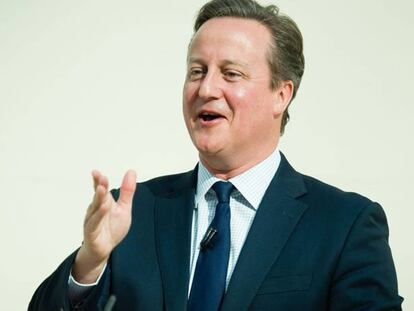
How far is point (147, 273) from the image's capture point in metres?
1.52

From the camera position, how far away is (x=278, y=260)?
148cm

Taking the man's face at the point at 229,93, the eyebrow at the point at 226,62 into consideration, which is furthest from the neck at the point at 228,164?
the eyebrow at the point at 226,62

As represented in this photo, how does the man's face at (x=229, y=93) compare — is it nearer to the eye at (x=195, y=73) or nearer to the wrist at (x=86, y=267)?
the eye at (x=195, y=73)

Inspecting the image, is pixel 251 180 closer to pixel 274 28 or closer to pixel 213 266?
pixel 213 266

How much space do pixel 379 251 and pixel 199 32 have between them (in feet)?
2.16

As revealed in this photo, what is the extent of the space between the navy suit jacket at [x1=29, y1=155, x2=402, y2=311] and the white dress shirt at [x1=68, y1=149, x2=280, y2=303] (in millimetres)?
25

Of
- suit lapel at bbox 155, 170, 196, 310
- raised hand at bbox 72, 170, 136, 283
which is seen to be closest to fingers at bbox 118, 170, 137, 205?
raised hand at bbox 72, 170, 136, 283

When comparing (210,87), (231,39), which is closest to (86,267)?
(210,87)

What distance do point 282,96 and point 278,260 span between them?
1.50ft

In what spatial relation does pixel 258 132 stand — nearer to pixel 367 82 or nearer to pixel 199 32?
pixel 199 32

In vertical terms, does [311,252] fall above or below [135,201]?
below

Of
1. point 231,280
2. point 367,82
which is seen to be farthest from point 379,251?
point 367,82

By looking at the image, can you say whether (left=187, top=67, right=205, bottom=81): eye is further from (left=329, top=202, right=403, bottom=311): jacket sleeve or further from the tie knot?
(left=329, top=202, right=403, bottom=311): jacket sleeve

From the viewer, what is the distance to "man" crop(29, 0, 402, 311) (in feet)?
4.58
